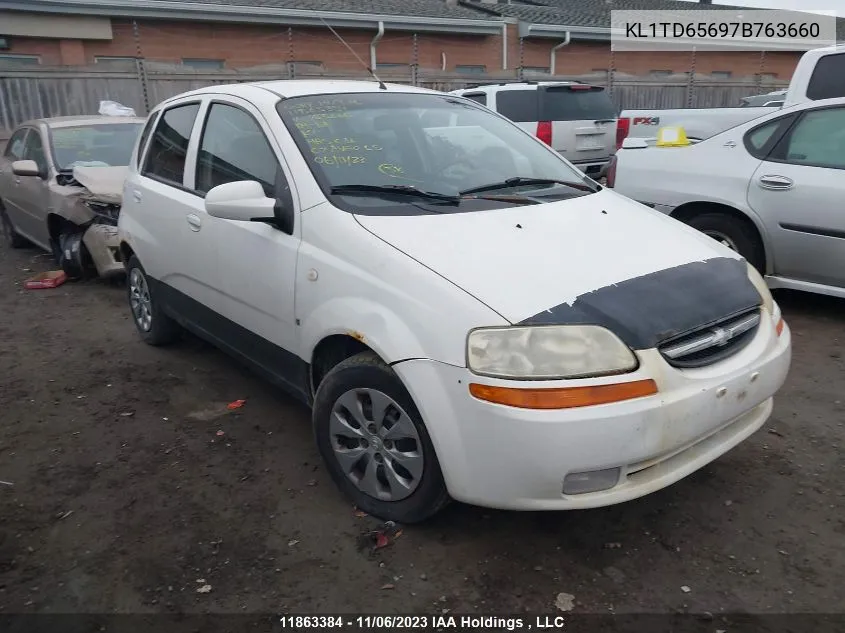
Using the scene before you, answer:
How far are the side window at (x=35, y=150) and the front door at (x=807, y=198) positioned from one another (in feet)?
22.0

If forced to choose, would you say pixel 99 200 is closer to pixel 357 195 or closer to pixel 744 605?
pixel 357 195

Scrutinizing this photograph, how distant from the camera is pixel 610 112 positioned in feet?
37.1

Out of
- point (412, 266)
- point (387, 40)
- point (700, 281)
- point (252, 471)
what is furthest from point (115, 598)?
point (387, 40)

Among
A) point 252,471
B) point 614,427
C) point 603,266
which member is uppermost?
point 603,266

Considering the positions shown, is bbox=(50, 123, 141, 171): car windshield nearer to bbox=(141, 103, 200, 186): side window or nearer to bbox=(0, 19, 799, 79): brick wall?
bbox=(141, 103, 200, 186): side window

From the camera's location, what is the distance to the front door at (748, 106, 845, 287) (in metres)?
4.84

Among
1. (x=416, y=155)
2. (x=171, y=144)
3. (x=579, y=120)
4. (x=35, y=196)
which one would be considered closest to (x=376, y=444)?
(x=416, y=155)

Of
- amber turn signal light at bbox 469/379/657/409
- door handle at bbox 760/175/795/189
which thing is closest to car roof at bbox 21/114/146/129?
door handle at bbox 760/175/795/189

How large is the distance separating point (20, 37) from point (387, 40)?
27.3ft

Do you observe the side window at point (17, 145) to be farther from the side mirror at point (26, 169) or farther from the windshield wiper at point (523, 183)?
the windshield wiper at point (523, 183)

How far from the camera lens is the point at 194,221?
12.8ft

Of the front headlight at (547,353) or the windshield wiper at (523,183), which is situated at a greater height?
the windshield wiper at (523,183)

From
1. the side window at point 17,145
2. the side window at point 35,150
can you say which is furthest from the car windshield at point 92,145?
the side window at point 17,145

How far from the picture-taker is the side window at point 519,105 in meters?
10.7
